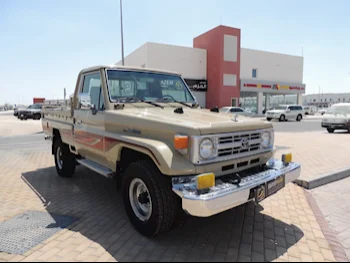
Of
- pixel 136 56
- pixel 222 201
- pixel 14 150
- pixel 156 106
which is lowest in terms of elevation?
pixel 14 150

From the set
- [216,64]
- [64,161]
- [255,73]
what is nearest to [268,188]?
[64,161]

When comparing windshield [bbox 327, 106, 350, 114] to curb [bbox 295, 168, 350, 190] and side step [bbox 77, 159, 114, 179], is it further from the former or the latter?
side step [bbox 77, 159, 114, 179]

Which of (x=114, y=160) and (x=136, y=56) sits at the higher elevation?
(x=136, y=56)

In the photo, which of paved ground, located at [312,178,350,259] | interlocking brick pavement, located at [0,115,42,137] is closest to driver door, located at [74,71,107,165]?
paved ground, located at [312,178,350,259]

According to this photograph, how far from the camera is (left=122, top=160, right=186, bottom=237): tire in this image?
3076mm

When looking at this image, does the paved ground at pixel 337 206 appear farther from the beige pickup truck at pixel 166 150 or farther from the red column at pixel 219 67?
the red column at pixel 219 67

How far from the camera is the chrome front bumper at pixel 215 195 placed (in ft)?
8.95

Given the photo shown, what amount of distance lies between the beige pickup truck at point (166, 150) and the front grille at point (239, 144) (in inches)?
0.5

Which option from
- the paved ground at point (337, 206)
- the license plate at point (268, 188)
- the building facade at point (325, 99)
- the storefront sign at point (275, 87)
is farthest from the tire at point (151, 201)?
the building facade at point (325, 99)

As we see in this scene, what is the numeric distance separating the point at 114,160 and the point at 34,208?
1.73 meters

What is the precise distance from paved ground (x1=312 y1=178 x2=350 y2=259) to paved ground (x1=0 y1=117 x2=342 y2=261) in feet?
0.81

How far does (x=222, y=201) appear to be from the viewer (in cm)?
280

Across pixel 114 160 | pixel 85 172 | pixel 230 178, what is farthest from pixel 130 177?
pixel 85 172

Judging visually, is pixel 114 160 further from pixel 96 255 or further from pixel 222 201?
pixel 222 201
